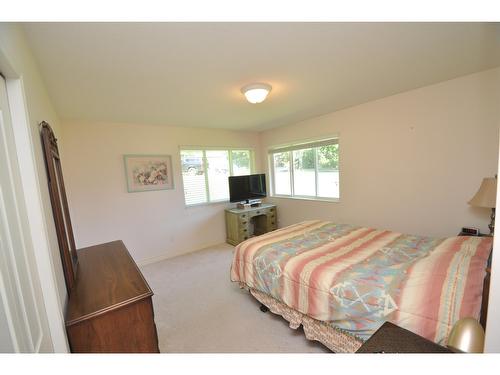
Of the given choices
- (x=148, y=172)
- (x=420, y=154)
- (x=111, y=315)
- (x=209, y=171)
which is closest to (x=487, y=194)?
(x=420, y=154)

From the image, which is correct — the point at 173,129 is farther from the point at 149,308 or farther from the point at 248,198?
the point at 149,308

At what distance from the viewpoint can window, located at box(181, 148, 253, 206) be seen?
374 cm

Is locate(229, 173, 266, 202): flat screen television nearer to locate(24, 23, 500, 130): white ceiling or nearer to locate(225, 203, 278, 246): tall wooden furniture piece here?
locate(225, 203, 278, 246): tall wooden furniture piece

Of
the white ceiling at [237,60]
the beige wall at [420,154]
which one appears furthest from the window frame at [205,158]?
the beige wall at [420,154]

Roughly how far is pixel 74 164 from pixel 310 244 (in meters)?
3.19

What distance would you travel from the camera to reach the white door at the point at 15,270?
600mm

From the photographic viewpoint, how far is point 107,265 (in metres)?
1.57

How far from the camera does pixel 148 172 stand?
3301 millimetres

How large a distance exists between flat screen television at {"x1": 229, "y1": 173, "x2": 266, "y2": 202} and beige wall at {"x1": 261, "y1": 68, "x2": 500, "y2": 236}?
1.49 metres

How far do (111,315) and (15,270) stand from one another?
→ 0.54 metres

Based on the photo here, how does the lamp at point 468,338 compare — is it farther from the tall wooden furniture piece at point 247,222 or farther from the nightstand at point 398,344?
the tall wooden furniture piece at point 247,222

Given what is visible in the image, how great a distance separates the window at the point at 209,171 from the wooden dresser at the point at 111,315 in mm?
2439
